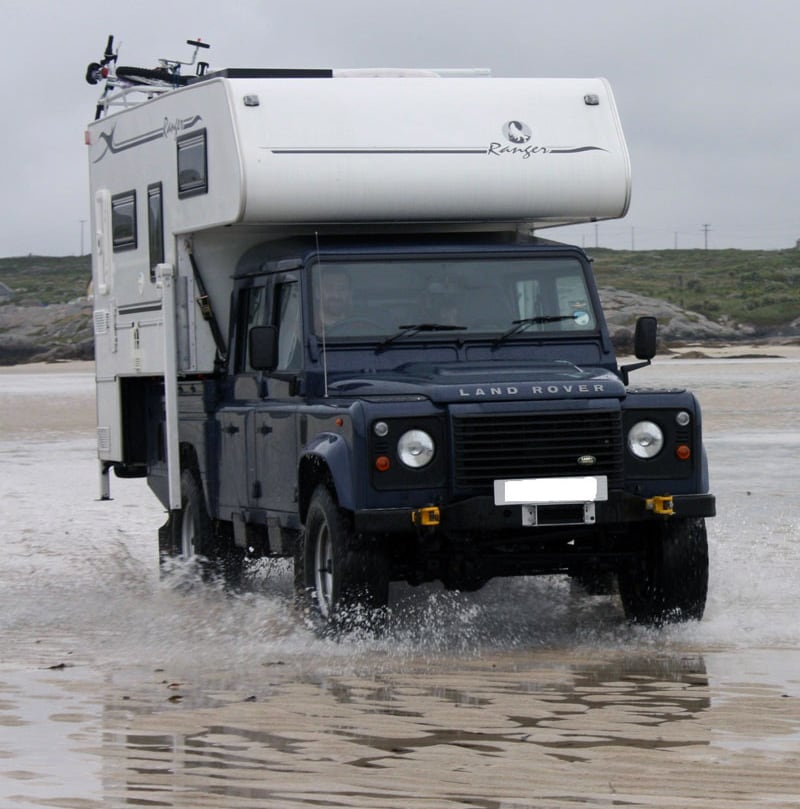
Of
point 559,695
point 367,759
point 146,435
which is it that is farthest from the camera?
point 146,435

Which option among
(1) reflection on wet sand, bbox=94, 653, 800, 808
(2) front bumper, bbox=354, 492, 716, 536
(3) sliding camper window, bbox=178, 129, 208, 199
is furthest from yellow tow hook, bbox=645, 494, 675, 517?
(3) sliding camper window, bbox=178, 129, 208, 199

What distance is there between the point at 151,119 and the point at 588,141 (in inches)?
117

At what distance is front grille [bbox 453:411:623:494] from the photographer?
30.2 ft

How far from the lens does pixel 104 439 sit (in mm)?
14039

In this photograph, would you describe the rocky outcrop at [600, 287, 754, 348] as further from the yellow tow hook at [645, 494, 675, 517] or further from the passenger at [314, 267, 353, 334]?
the yellow tow hook at [645, 494, 675, 517]

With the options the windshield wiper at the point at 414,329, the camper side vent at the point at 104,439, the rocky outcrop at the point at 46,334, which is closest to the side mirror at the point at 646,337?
the windshield wiper at the point at 414,329

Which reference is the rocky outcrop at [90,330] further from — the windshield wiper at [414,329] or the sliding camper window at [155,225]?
the windshield wiper at [414,329]

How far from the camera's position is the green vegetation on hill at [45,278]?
123319 millimetres

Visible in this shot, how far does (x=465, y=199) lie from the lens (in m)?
11.0

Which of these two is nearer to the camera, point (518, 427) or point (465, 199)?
point (518, 427)

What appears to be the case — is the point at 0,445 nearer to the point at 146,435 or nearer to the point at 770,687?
the point at 146,435

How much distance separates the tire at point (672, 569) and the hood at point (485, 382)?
0.77 metres

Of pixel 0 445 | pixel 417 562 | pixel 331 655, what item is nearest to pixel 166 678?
pixel 331 655

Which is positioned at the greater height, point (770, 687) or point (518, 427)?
point (518, 427)
